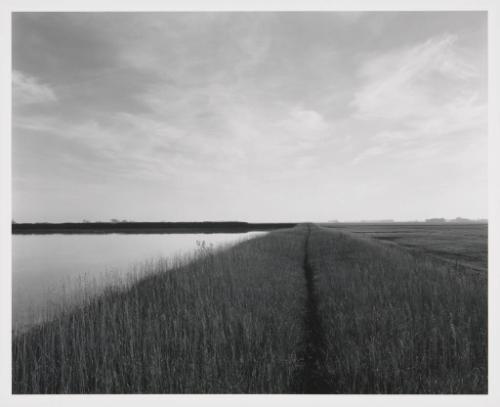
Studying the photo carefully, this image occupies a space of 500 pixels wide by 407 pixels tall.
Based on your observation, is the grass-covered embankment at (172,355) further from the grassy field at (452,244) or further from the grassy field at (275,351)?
the grassy field at (452,244)

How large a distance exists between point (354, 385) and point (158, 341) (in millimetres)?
2461

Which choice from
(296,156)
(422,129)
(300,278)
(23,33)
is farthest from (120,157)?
(422,129)

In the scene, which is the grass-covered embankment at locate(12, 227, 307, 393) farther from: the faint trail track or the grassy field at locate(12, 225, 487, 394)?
the faint trail track

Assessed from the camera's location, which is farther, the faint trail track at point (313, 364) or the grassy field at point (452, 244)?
the grassy field at point (452, 244)

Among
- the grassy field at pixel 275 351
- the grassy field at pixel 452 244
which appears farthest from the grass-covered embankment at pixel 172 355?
the grassy field at pixel 452 244

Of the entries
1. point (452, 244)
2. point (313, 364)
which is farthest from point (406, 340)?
point (452, 244)

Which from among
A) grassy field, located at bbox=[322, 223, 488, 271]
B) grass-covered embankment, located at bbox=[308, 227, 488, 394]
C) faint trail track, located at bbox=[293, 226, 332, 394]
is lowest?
grassy field, located at bbox=[322, 223, 488, 271]

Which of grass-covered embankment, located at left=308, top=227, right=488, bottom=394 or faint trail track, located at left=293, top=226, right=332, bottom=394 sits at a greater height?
grass-covered embankment, located at left=308, top=227, right=488, bottom=394

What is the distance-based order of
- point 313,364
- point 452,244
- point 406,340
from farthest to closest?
1. point 452,244
2. point 406,340
3. point 313,364

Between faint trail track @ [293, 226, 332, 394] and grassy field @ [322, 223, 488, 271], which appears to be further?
grassy field @ [322, 223, 488, 271]

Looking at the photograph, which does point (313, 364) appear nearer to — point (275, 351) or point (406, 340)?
point (275, 351)

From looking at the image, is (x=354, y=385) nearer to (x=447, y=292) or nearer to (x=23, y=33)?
(x=447, y=292)

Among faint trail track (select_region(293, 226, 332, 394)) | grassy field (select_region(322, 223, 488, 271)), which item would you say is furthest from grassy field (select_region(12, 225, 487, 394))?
grassy field (select_region(322, 223, 488, 271))

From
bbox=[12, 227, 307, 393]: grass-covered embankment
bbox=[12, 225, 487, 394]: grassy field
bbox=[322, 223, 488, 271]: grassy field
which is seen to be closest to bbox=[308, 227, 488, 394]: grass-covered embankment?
bbox=[12, 225, 487, 394]: grassy field
